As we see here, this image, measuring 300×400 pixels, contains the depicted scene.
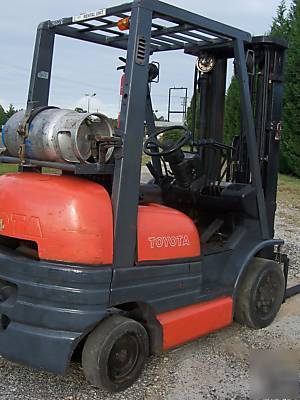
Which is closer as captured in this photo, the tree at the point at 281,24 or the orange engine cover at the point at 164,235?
the orange engine cover at the point at 164,235

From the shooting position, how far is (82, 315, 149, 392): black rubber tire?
3.27m

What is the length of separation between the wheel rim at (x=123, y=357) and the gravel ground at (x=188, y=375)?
5.2 inches

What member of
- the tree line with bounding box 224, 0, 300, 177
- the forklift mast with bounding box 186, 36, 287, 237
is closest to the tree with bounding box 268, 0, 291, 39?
the tree line with bounding box 224, 0, 300, 177

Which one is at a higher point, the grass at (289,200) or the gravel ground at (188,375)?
the grass at (289,200)

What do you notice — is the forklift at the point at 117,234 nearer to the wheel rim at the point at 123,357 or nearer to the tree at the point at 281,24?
the wheel rim at the point at 123,357

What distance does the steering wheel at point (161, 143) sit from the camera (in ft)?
13.9

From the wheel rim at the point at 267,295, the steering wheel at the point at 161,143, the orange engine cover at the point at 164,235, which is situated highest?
the steering wheel at the point at 161,143

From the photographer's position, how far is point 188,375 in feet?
12.3

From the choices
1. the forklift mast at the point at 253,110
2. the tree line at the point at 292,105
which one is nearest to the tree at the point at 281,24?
the tree line at the point at 292,105

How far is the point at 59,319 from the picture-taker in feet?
10.5

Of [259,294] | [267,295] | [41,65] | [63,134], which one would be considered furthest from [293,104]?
[63,134]

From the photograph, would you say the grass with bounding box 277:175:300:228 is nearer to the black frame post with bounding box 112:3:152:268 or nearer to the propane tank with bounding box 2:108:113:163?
the black frame post with bounding box 112:3:152:268

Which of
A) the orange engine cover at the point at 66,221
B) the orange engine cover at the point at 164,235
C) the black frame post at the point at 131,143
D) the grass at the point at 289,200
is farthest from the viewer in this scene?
the grass at the point at 289,200

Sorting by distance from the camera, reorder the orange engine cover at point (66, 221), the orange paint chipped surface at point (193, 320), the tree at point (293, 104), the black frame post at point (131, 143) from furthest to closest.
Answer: the tree at point (293, 104), the orange paint chipped surface at point (193, 320), the black frame post at point (131, 143), the orange engine cover at point (66, 221)
